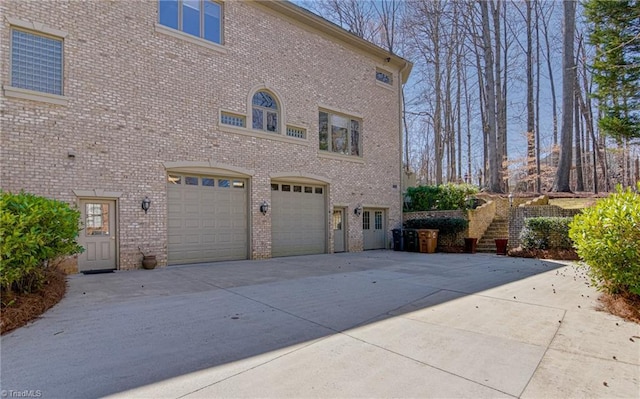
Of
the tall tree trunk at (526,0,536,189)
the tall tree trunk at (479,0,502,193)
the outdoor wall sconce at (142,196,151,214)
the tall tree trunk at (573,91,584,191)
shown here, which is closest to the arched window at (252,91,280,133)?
the outdoor wall sconce at (142,196,151,214)

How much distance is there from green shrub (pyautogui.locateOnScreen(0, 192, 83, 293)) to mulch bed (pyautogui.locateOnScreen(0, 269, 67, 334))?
0.17 m

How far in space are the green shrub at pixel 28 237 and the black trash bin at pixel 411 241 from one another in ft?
39.3

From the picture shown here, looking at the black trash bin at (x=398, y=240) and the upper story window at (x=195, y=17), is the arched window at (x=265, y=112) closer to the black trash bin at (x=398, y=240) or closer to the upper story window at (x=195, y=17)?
the upper story window at (x=195, y=17)

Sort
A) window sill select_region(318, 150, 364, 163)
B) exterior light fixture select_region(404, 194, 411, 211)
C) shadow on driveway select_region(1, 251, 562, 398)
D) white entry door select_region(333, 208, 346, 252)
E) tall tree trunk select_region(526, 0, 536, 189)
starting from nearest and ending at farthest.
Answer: shadow on driveway select_region(1, 251, 562, 398) → window sill select_region(318, 150, 364, 163) → white entry door select_region(333, 208, 346, 252) → exterior light fixture select_region(404, 194, 411, 211) → tall tree trunk select_region(526, 0, 536, 189)

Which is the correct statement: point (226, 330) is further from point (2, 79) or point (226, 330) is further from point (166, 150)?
point (2, 79)

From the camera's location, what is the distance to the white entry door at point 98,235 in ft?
28.0

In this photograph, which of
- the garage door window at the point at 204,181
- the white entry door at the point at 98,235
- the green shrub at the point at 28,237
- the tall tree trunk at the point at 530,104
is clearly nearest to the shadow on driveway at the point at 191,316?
the green shrub at the point at 28,237

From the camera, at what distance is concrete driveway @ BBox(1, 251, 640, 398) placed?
2.83 meters

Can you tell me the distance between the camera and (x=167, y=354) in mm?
3451

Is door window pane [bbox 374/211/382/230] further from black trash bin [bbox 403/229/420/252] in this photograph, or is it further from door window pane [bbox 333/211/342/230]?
door window pane [bbox 333/211/342/230]

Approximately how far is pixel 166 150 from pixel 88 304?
212 inches

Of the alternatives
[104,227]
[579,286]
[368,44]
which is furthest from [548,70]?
[104,227]

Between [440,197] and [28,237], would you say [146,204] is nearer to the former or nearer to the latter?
[28,237]

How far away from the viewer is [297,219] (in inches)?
504
